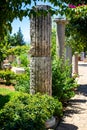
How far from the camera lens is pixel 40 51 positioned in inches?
293

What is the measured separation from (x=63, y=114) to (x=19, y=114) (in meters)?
3.20

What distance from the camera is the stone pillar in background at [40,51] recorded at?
7.43 metres

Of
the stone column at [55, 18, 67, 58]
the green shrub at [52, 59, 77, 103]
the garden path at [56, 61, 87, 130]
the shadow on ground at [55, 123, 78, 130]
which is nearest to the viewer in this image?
the shadow on ground at [55, 123, 78, 130]

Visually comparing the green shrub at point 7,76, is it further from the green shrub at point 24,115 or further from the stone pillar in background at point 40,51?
the green shrub at point 24,115

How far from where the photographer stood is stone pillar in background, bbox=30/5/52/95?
7426mm

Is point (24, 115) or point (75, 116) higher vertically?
point (24, 115)

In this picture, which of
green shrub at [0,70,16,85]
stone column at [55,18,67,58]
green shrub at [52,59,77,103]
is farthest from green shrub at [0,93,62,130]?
green shrub at [0,70,16,85]

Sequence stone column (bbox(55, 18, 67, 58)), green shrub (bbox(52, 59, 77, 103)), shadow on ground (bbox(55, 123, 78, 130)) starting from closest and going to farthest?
shadow on ground (bbox(55, 123, 78, 130))
green shrub (bbox(52, 59, 77, 103))
stone column (bbox(55, 18, 67, 58))

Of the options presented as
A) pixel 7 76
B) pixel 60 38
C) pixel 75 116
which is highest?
pixel 60 38

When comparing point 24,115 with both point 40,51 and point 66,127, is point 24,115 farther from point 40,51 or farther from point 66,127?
point 40,51

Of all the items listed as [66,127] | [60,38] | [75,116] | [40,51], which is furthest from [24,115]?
[60,38]

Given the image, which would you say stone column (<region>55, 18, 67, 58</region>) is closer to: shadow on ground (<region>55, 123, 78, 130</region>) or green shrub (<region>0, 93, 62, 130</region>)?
shadow on ground (<region>55, 123, 78, 130</region>)

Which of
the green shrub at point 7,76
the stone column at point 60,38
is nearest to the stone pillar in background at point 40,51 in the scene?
the stone column at point 60,38

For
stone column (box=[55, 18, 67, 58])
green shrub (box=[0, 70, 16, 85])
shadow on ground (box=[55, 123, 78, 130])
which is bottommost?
green shrub (box=[0, 70, 16, 85])
